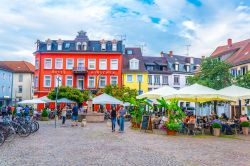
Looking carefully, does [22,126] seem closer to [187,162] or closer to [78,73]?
[187,162]

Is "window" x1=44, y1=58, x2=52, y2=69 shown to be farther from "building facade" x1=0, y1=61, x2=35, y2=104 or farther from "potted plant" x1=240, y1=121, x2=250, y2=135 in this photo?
"potted plant" x1=240, y1=121, x2=250, y2=135

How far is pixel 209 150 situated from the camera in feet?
42.2

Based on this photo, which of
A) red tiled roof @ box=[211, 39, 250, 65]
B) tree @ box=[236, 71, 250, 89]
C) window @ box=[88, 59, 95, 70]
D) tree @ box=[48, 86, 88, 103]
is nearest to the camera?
tree @ box=[236, 71, 250, 89]

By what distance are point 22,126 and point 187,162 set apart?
33.9 ft

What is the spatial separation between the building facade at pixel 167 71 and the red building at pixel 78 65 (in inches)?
291

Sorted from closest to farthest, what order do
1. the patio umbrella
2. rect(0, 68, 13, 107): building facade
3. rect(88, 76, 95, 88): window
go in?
1. the patio umbrella
2. rect(88, 76, 95, 88): window
3. rect(0, 68, 13, 107): building facade

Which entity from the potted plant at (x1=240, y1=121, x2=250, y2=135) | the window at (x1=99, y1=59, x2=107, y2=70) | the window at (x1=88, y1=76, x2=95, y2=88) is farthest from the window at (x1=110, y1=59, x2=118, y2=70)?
the potted plant at (x1=240, y1=121, x2=250, y2=135)

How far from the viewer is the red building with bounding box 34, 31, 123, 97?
187 feet

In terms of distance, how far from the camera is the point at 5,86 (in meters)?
66.0

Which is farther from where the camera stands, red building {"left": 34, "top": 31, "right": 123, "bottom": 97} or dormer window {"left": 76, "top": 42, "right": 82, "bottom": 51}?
dormer window {"left": 76, "top": 42, "right": 82, "bottom": 51}

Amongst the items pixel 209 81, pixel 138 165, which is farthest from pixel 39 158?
pixel 209 81

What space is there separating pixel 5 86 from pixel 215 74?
153ft

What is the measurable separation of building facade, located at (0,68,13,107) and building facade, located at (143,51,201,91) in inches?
1088

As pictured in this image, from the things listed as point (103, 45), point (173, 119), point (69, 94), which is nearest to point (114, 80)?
point (103, 45)
